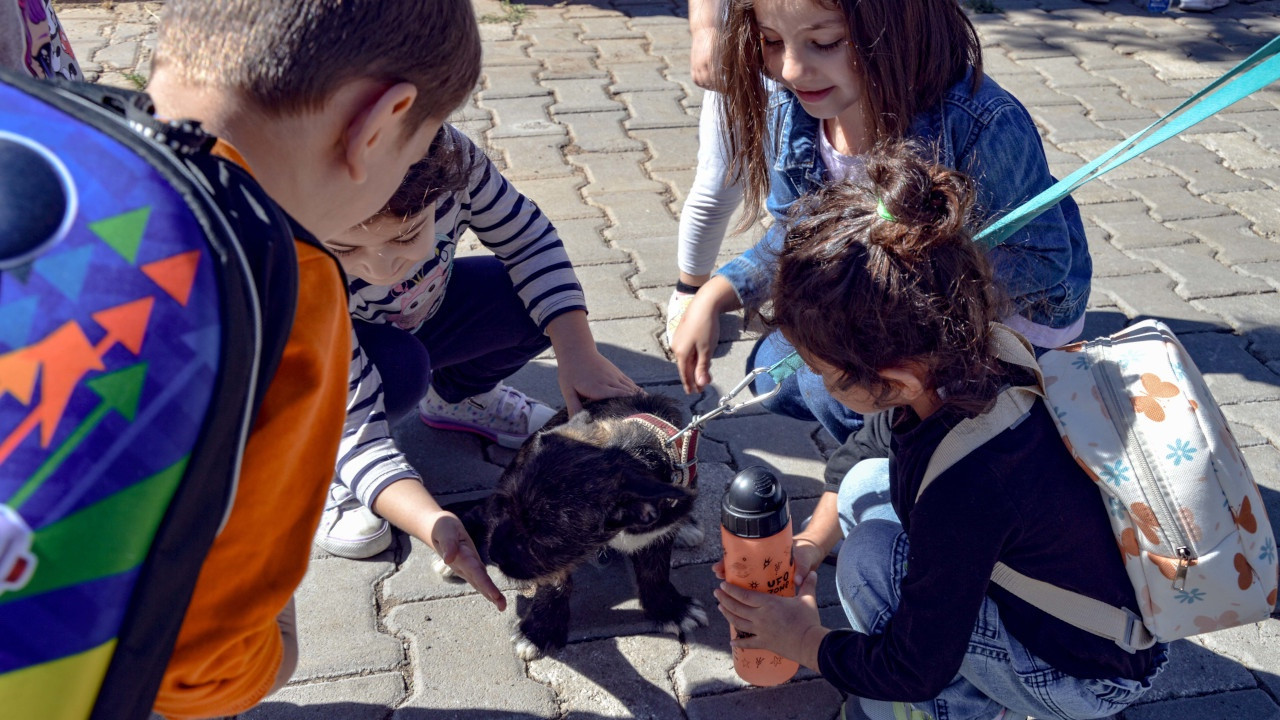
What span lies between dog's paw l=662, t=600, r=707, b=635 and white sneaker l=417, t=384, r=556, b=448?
983 millimetres

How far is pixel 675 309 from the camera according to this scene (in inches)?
163

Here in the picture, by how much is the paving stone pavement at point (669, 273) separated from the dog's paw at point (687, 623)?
0.12ft

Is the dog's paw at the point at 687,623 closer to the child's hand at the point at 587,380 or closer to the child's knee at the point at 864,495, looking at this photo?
the child's knee at the point at 864,495

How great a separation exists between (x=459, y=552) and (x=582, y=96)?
14.1 ft

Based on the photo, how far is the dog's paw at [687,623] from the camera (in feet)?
9.69

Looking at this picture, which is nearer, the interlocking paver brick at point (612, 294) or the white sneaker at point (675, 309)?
the white sneaker at point (675, 309)

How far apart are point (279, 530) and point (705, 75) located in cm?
252

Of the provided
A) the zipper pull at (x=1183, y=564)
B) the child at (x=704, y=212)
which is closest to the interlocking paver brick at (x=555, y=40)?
the child at (x=704, y=212)

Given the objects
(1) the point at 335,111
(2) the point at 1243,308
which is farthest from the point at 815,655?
(2) the point at 1243,308

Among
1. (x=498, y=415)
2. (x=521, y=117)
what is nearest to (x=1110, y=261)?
(x=498, y=415)

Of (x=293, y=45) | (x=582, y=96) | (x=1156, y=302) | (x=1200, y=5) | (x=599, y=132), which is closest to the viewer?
(x=293, y=45)

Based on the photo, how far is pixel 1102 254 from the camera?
480 centimetres

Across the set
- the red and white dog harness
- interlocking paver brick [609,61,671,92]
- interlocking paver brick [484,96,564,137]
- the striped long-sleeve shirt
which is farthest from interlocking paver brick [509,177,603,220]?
the red and white dog harness

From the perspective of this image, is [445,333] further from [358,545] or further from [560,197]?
[560,197]
